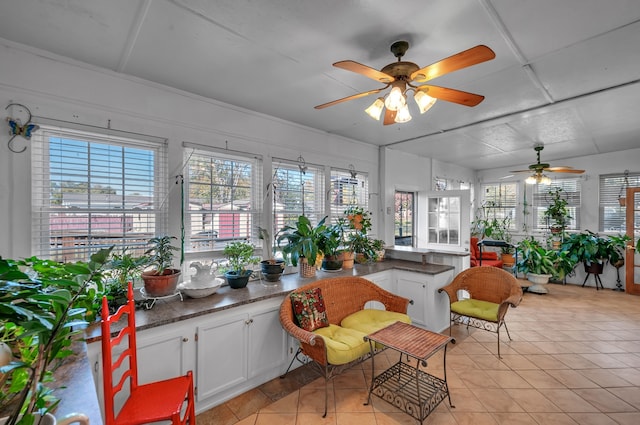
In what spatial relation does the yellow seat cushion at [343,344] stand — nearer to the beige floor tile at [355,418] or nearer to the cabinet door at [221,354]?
the beige floor tile at [355,418]

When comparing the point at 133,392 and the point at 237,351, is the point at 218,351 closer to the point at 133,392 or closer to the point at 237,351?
the point at 237,351

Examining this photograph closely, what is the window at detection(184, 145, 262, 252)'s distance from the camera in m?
2.85

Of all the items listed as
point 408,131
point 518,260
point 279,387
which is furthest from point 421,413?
point 518,260

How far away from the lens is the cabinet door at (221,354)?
2143mm

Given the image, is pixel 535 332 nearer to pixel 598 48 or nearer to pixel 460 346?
pixel 460 346

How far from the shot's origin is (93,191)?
2318mm

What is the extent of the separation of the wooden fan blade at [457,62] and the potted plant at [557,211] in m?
5.88

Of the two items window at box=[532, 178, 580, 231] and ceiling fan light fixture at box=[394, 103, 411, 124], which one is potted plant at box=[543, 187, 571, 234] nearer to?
window at box=[532, 178, 580, 231]

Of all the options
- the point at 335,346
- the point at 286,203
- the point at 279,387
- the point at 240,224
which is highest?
the point at 286,203

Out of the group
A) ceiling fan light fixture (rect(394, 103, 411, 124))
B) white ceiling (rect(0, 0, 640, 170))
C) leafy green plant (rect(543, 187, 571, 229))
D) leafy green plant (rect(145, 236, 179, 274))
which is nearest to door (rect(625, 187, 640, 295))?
leafy green plant (rect(543, 187, 571, 229))

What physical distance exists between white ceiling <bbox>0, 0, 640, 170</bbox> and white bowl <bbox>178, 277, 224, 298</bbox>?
174 cm

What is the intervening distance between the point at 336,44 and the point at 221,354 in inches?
94.8

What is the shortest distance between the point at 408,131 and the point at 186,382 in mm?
3733

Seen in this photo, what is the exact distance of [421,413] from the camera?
6.59ft
